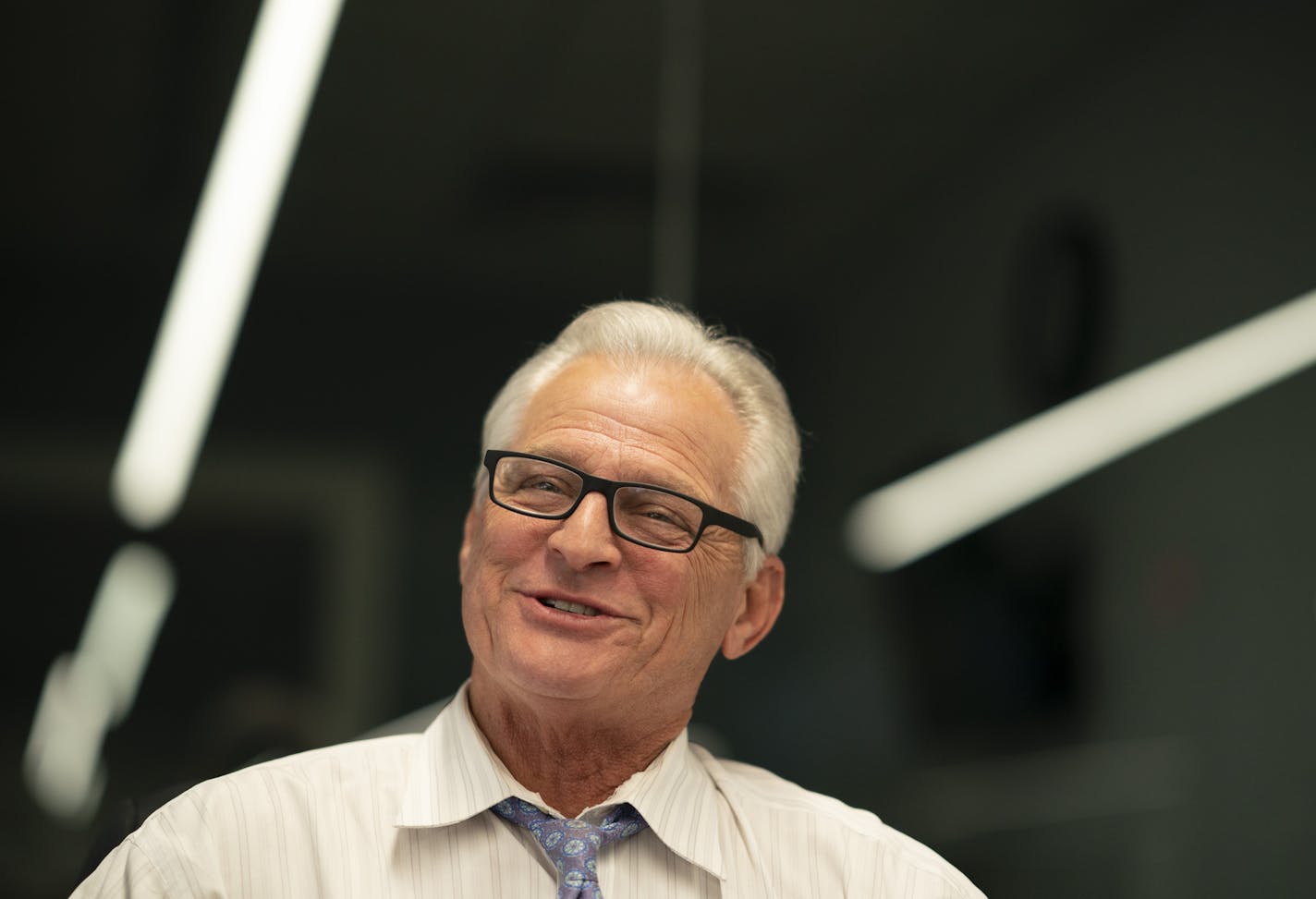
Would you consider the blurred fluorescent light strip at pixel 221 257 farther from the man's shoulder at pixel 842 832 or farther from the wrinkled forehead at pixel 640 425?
the man's shoulder at pixel 842 832

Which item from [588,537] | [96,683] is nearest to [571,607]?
[588,537]

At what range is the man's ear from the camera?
178 cm

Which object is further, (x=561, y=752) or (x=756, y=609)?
(x=756, y=609)

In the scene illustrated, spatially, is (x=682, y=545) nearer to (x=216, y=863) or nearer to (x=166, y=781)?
(x=216, y=863)

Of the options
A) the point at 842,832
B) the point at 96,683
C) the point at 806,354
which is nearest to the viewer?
the point at 842,832

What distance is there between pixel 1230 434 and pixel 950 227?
2.28ft

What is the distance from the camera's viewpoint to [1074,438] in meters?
2.55

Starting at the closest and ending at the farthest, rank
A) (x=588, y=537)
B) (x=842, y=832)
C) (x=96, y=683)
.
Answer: (x=588, y=537)
(x=842, y=832)
(x=96, y=683)

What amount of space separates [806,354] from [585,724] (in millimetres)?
1096

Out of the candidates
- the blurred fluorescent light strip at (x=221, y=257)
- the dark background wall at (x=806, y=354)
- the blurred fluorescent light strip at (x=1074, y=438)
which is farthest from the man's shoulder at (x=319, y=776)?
the blurred fluorescent light strip at (x=1074, y=438)

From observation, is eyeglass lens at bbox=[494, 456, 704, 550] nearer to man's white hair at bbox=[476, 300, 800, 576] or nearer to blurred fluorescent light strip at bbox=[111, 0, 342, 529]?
man's white hair at bbox=[476, 300, 800, 576]

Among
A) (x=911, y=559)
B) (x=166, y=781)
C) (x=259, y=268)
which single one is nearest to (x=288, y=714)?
(x=166, y=781)

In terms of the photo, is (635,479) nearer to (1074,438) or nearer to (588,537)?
(588,537)

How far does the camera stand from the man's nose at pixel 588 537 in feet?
4.95
